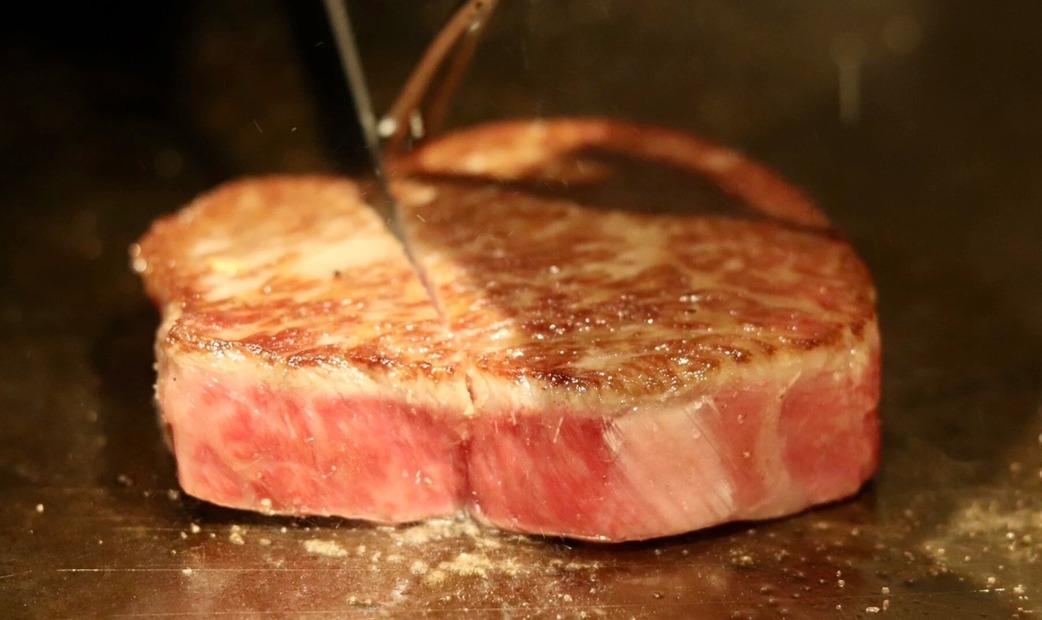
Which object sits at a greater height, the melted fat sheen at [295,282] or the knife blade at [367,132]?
the knife blade at [367,132]

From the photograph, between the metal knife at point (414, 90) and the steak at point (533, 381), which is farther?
the metal knife at point (414, 90)

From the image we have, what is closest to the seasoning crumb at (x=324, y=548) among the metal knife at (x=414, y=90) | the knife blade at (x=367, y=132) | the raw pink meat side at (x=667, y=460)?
the raw pink meat side at (x=667, y=460)

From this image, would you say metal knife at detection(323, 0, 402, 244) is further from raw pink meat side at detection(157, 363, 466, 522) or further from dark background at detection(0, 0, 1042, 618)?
raw pink meat side at detection(157, 363, 466, 522)

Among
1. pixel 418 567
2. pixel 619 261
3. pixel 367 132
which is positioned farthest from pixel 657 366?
pixel 367 132

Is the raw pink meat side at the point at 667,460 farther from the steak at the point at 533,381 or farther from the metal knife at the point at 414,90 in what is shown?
the metal knife at the point at 414,90

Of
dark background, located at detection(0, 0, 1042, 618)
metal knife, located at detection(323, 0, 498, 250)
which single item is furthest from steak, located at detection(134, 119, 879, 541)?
metal knife, located at detection(323, 0, 498, 250)

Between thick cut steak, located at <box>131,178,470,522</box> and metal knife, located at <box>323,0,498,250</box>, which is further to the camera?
metal knife, located at <box>323,0,498,250</box>

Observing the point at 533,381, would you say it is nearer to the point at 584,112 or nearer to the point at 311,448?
the point at 311,448
